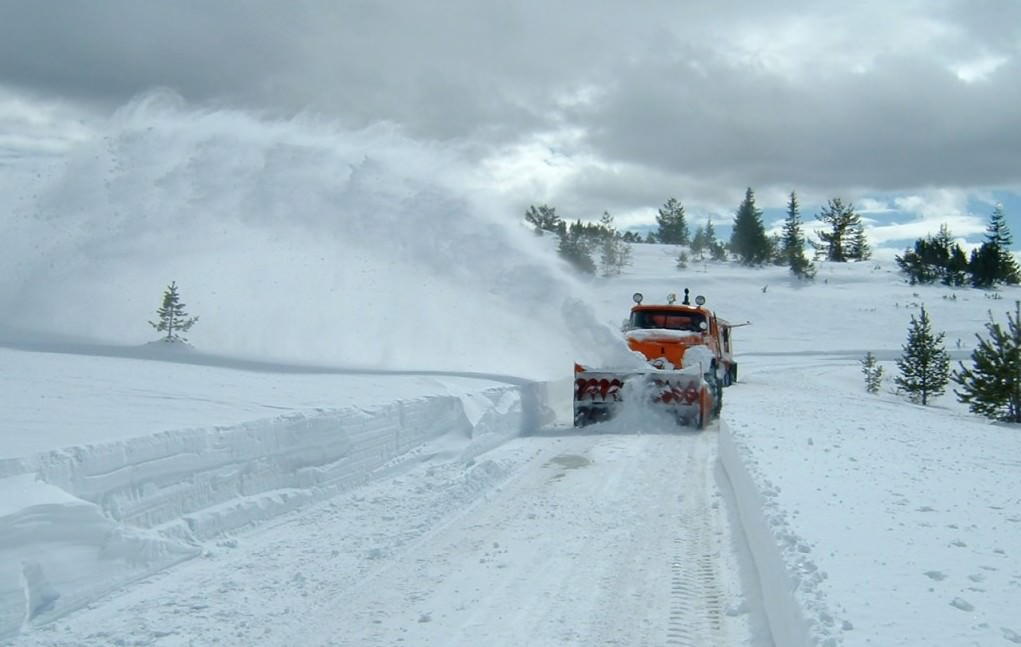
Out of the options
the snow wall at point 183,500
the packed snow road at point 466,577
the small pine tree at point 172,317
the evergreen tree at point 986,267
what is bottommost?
the packed snow road at point 466,577

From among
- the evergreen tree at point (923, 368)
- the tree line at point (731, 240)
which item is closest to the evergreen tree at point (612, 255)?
the tree line at point (731, 240)

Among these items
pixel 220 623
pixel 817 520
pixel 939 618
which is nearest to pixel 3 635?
pixel 220 623

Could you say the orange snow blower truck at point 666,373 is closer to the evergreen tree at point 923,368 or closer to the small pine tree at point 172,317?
the small pine tree at point 172,317

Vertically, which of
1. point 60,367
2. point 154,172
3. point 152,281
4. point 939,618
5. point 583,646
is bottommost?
point 583,646

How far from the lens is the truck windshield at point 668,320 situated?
55.9 ft

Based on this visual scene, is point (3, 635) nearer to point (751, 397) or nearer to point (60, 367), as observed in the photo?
point (60, 367)

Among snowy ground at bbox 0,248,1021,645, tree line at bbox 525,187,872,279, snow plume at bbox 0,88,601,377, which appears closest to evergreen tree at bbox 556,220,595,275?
tree line at bbox 525,187,872,279

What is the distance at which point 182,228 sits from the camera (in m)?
16.7

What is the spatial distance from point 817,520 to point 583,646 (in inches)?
92.7

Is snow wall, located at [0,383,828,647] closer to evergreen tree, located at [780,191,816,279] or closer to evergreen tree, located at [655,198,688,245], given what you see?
evergreen tree, located at [780,191,816,279]

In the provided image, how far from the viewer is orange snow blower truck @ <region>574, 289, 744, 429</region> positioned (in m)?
14.1

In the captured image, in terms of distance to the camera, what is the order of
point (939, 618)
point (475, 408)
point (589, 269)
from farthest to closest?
point (589, 269) < point (475, 408) < point (939, 618)

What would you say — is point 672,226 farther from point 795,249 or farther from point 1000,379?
point 1000,379

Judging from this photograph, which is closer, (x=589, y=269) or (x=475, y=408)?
(x=475, y=408)
